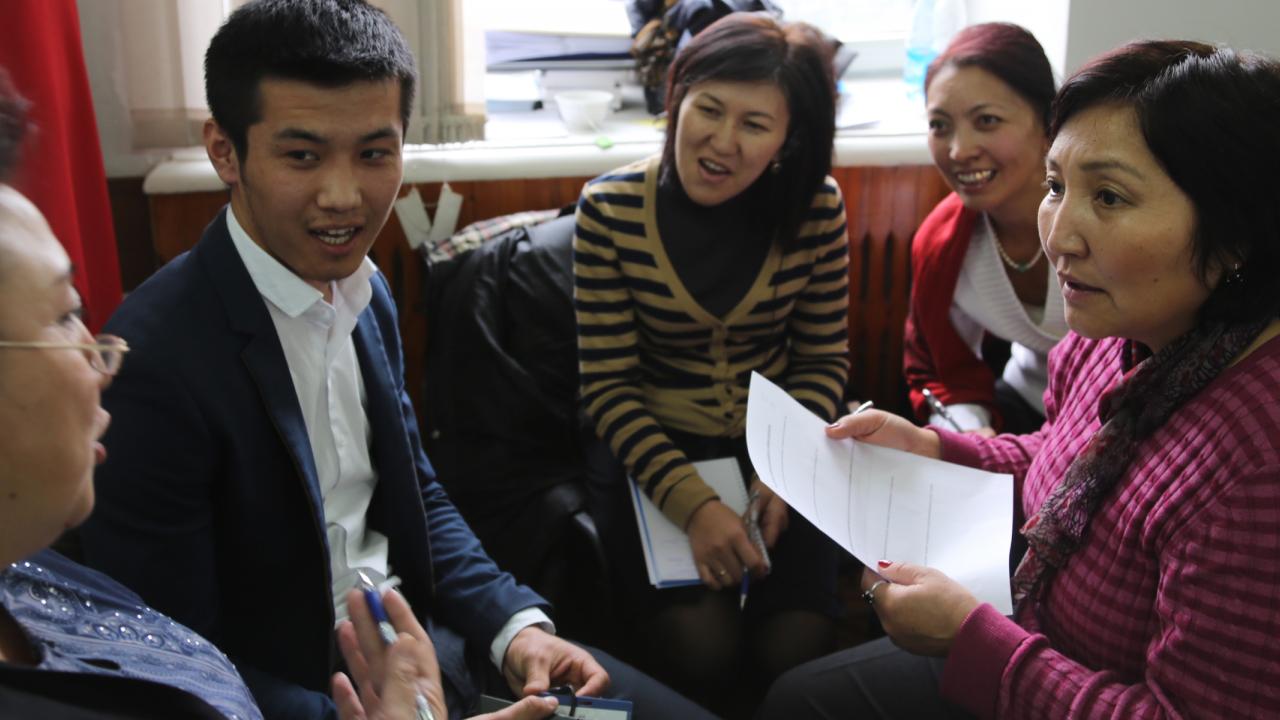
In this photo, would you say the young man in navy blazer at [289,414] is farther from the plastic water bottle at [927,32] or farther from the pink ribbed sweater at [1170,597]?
the plastic water bottle at [927,32]

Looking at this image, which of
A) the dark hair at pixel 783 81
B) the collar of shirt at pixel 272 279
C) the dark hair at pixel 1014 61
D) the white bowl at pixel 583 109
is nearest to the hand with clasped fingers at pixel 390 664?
the collar of shirt at pixel 272 279

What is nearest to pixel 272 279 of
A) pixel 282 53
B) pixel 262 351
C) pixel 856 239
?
pixel 262 351

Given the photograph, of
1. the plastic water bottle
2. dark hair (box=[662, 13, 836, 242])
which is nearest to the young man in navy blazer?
dark hair (box=[662, 13, 836, 242])

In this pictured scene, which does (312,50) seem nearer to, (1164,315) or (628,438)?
(628,438)

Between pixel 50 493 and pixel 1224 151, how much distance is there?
101 cm

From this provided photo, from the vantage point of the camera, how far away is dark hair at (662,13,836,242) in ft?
5.57

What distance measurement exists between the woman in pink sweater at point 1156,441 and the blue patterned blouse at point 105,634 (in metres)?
0.69

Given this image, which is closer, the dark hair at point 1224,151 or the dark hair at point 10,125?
the dark hair at point 10,125

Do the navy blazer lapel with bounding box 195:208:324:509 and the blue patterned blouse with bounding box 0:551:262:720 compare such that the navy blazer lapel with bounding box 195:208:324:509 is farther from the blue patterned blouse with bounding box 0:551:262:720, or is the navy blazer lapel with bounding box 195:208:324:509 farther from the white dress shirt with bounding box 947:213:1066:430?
the white dress shirt with bounding box 947:213:1066:430

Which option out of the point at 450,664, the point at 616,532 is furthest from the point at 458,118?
the point at 450,664

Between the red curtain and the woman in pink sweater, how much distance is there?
4.20 feet

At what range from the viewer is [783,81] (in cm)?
171

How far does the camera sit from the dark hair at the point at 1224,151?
97 centimetres

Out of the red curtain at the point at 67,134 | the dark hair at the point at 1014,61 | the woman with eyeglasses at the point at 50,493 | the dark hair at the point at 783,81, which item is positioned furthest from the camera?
the dark hair at the point at 1014,61
